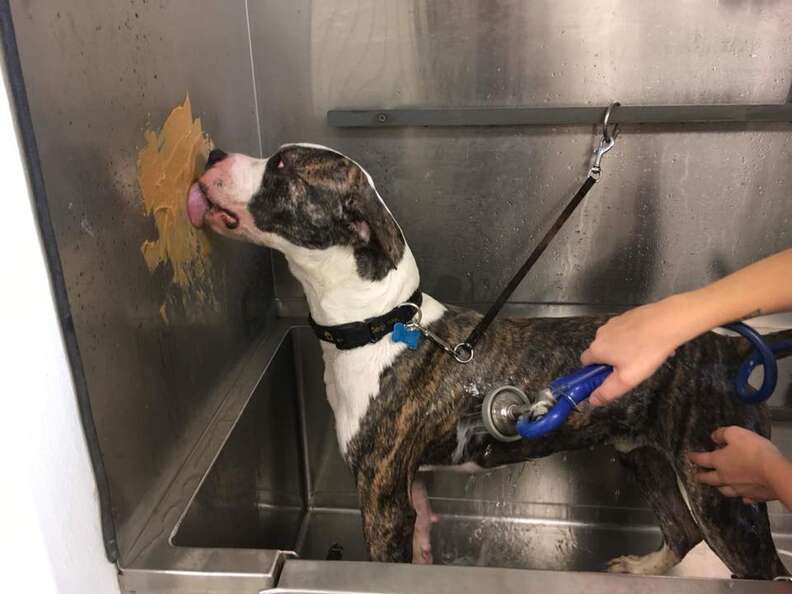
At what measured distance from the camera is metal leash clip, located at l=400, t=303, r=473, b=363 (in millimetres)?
1358

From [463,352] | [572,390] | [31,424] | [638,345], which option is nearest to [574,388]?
[572,390]

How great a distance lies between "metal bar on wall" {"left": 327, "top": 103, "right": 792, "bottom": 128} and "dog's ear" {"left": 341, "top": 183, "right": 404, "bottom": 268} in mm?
424

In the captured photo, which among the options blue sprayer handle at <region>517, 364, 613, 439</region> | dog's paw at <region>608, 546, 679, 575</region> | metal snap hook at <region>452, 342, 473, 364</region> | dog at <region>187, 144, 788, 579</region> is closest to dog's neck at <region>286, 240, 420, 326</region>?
dog at <region>187, 144, 788, 579</region>

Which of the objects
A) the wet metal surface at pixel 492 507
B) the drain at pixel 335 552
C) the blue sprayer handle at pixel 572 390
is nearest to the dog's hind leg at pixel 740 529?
the wet metal surface at pixel 492 507

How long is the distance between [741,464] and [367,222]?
0.84 meters

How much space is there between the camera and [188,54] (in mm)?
1253

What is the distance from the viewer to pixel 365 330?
4.36 ft

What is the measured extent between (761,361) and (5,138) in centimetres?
127

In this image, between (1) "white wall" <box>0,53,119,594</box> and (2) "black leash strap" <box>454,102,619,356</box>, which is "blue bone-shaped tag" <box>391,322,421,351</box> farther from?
(1) "white wall" <box>0,53,119,594</box>

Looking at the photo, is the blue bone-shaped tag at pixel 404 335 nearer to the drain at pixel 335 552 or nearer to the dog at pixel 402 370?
the dog at pixel 402 370

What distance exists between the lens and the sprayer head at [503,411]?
118 centimetres

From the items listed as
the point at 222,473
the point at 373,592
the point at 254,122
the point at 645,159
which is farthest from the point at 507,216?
the point at 373,592

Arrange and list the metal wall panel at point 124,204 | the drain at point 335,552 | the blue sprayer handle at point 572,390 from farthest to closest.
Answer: the drain at point 335,552
the blue sprayer handle at point 572,390
the metal wall panel at point 124,204

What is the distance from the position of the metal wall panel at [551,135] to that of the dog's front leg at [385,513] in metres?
0.69
